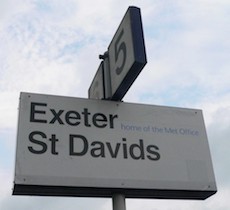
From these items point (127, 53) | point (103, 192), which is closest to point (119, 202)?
point (103, 192)

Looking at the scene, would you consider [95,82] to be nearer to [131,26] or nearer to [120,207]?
[131,26]

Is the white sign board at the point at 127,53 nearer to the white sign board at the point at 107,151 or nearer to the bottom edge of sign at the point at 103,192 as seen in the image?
the white sign board at the point at 107,151

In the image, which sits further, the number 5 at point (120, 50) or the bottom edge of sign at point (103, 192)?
the number 5 at point (120, 50)

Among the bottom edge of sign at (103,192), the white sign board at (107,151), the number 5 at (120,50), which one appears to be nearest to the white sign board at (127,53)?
the number 5 at (120,50)

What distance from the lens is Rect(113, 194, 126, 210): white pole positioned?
3205 millimetres

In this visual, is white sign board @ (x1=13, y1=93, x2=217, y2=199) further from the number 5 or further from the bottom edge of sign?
the number 5

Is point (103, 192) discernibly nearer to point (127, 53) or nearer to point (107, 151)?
point (107, 151)

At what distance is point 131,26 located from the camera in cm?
337

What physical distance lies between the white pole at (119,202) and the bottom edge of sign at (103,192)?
34mm

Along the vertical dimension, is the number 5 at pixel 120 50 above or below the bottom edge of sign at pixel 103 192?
above

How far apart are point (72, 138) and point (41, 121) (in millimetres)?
281

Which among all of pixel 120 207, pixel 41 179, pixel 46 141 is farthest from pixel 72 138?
pixel 120 207

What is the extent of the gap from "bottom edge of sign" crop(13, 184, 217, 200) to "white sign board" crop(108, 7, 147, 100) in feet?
2.67

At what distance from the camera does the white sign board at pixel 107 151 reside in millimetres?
3193
